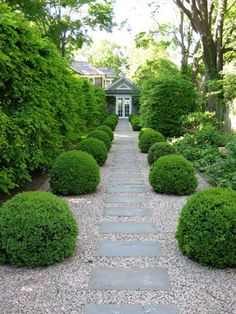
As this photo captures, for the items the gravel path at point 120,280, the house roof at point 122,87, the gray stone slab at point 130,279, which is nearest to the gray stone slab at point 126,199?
the gravel path at point 120,280

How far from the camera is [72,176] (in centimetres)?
727

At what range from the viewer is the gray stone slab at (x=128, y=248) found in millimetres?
4469

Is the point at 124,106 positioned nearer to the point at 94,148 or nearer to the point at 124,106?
the point at 124,106

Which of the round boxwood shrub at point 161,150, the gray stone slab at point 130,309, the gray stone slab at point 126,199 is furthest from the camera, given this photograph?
the round boxwood shrub at point 161,150

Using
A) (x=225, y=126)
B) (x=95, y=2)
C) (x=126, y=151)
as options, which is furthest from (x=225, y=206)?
(x=95, y=2)

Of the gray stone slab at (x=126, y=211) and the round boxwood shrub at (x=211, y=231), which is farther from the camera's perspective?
the gray stone slab at (x=126, y=211)

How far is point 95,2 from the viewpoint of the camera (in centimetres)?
2514

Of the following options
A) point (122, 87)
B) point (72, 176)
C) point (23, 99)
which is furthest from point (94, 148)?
point (122, 87)

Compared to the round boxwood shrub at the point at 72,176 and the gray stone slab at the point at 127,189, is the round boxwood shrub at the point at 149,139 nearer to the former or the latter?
the gray stone slab at the point at 127,189

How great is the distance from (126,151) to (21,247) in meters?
11.1

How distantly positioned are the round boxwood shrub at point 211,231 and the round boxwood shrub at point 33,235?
4.50 feet

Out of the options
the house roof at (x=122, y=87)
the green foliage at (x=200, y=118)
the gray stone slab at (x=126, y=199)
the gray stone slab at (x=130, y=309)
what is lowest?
the gray stone slab at (x=126, y=199)

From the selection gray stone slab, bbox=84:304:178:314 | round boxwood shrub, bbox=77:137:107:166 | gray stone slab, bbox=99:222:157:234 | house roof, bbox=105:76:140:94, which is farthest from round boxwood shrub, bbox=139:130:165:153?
house roof, bbox=105:76:140:94

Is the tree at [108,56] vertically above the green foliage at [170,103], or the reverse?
the tree at [108,56]
